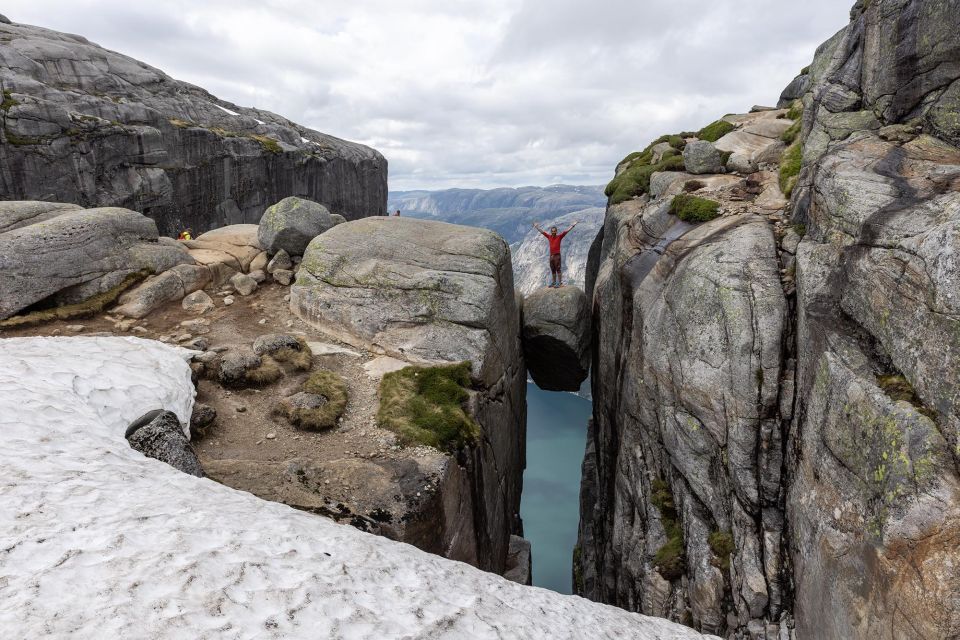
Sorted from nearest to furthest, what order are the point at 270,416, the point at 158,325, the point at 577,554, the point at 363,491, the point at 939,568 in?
the point at 939,568
the point at 363,491
the point at 270,416
the point at 158,325
the point at 577,554

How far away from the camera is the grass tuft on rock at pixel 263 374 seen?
19500 millimetres

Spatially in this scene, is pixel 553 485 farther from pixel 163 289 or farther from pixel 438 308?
pixel 163 289

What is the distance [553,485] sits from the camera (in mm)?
102312

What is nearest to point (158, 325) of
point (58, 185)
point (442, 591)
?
point (442, 591)

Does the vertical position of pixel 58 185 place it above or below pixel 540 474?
above

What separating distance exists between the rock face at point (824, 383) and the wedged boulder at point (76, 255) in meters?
25.6

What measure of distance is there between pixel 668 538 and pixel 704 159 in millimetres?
21107

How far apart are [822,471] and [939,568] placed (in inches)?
148

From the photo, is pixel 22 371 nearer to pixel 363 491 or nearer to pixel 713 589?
pixel 363 491

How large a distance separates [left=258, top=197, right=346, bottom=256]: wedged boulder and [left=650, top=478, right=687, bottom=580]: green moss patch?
935 inches

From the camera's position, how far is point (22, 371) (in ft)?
41.0

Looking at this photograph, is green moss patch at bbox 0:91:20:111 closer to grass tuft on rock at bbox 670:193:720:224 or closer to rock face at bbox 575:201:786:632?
rock face at bbox 575:201:786:632

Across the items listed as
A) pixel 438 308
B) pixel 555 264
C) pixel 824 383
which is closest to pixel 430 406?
pixel 438 308

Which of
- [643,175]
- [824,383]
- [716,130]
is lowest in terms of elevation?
[824,383]
